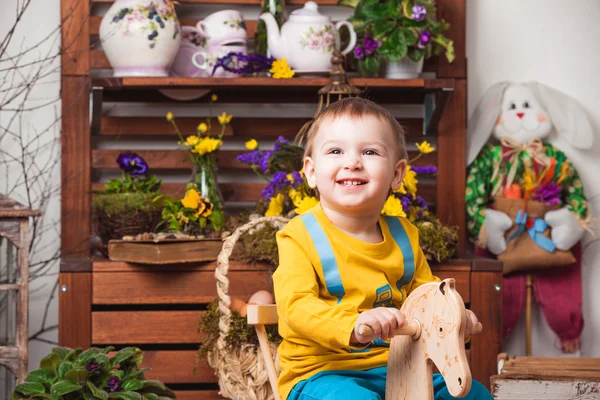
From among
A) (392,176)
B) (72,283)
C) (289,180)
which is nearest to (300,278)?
(392,176)

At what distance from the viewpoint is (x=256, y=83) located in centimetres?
241

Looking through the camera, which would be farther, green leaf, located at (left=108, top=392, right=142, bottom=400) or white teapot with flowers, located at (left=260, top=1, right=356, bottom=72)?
white teapot with flowers, located at (left=260, top=1, right=356, bottom=72)

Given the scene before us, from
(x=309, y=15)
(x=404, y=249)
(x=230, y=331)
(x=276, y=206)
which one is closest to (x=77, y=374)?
(x=230, y=331)

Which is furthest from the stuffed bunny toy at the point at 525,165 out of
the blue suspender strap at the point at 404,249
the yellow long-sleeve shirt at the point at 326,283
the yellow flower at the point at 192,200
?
the yellow long-sleeve shirt at the point at 326,283

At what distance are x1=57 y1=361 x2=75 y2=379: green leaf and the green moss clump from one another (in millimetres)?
344

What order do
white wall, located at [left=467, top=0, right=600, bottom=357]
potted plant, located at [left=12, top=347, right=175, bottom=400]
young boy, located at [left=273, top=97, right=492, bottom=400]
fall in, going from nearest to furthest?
young boy, located at [left=273, top=97, right=492, bottom=400]
potted plant, located at [left=12, top=347, right=175, bottom=400]
white wall, located at [left=467, top=0, right=600, bottom=357]

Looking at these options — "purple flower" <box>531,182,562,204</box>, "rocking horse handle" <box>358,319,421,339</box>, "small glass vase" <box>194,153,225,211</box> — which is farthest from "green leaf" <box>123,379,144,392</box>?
"purple flower" <box>531,182,562,204</box>

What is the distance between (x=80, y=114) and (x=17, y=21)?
1.07 ft

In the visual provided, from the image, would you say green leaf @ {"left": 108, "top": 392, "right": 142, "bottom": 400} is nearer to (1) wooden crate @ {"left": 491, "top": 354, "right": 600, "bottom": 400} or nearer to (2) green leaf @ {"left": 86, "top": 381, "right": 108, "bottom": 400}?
(2) green leaf @ {"left": 86, "top": 381, "right": 108, "bottom": 400}

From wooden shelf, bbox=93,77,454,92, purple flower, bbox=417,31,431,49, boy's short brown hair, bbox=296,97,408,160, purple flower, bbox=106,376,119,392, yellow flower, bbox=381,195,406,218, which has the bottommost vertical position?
purple flower, bbox=106,376,119,392

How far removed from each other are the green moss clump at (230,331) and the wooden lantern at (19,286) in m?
0.43

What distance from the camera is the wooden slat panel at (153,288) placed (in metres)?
2.27

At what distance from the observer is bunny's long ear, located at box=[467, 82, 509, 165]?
8.85 ft

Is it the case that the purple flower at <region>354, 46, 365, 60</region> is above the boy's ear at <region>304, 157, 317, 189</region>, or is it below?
above
